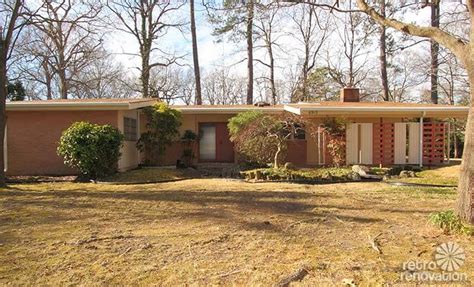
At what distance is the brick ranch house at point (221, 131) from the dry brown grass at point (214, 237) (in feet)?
16.2

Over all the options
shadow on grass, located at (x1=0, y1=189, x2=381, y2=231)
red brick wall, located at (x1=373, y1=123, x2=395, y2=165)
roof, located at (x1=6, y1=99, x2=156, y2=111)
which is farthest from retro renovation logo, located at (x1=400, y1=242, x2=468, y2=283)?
red brick wall, located at (x1=373, y1=123, x2=395, y2=165)

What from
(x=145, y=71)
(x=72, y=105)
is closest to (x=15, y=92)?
(x=145, y=71)

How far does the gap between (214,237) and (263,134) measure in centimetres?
819

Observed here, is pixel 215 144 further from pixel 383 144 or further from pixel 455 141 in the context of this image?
pixel 455 141

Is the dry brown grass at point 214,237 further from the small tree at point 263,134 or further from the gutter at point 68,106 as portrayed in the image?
the gutter at point 68,106

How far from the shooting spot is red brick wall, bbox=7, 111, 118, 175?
13.5 metres

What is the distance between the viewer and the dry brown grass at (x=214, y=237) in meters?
3.82

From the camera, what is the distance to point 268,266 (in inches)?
→ 157

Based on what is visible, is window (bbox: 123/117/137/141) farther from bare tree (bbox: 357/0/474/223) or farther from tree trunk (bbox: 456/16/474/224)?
tree trunk (bbox: 456/16/474/224)

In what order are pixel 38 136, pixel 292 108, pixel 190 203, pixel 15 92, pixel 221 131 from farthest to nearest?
pixel 15 92
pixel 221 131
pixel 292 108
pixel 38 136
pixel 190 203

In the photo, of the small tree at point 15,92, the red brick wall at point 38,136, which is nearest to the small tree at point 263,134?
the red brick wall at point 38,136

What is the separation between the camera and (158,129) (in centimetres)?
1440

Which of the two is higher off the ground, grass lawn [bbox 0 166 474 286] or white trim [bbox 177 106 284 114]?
white trim [bbox 177 106 284 114]

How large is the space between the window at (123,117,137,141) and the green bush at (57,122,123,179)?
6.39 ft
